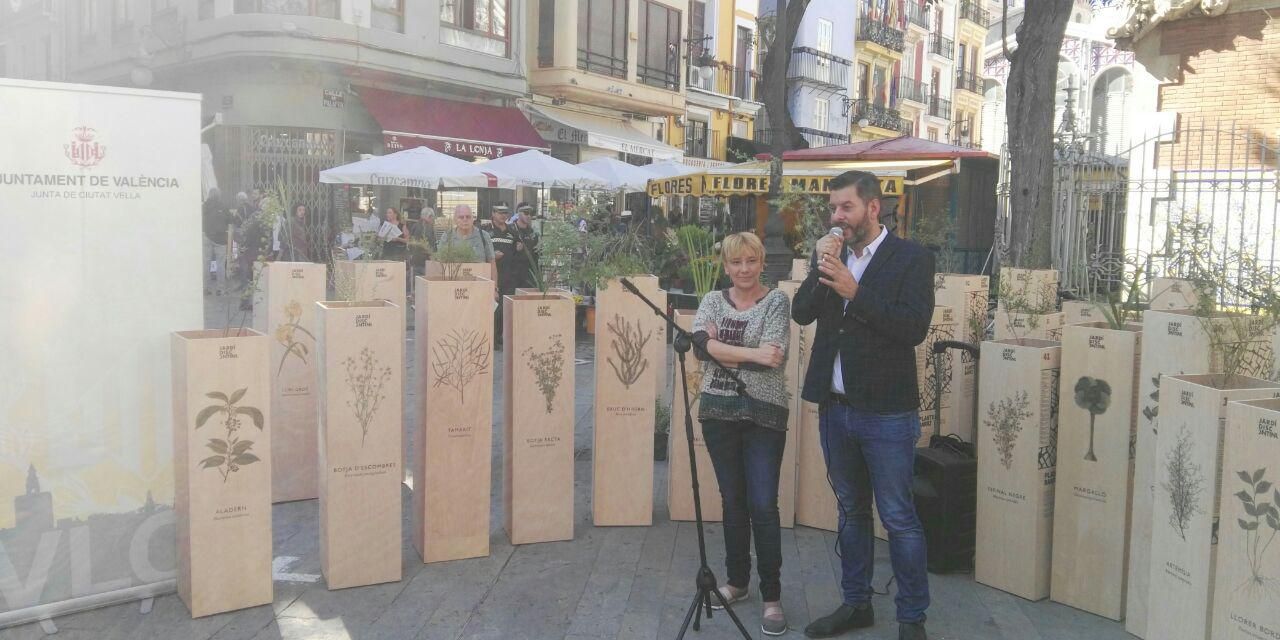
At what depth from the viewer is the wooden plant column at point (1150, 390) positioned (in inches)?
137

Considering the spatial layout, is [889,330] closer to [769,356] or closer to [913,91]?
[769,356]

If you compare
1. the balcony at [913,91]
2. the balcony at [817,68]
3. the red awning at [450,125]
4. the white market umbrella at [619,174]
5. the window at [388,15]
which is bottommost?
the white market umbrella at [619,174]

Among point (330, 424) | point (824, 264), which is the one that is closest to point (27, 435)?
point (330, 424)

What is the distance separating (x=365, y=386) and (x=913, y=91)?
39.6m

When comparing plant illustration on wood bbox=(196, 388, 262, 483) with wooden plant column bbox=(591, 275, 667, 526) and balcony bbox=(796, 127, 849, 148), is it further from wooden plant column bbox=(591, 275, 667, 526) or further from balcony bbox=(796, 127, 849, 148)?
balcony bbox=(796, 127, 849, 148)

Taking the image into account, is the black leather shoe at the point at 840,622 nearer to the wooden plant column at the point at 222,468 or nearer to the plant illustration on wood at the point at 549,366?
the plant illustration on wood at the point at 549,366

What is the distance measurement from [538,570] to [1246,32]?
10289 millimetres

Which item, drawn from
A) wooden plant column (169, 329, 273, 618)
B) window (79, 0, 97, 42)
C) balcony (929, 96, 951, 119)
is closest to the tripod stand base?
wooden plant column (169, 329, 273, 618)

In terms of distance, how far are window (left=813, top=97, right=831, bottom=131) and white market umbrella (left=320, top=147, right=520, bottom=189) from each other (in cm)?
2218

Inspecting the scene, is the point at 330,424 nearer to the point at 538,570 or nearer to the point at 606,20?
the point at 538,570

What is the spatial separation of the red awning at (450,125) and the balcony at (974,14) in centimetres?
3097

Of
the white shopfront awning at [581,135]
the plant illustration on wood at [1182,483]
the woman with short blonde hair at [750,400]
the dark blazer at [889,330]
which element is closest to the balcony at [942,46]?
the white shopfront awning at [581,135]

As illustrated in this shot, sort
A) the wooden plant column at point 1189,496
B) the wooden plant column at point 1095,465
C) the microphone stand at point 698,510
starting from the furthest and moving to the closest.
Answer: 1. the wooden plant column at point 1095,465
2. the microphone stand at point 698,510
3. the wooden plant column at point 1189,496

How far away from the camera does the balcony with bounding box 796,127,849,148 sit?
31.9 m
